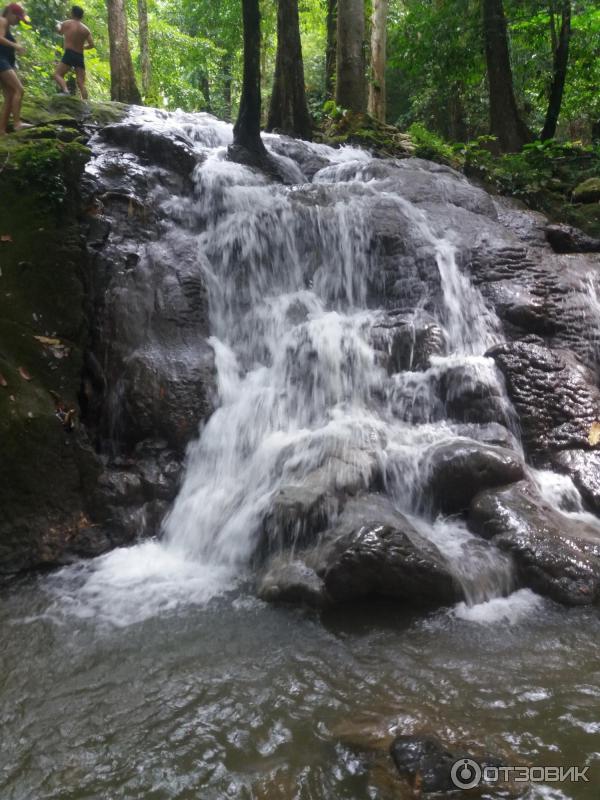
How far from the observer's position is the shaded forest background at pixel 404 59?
1266cm

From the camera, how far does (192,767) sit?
2715mm

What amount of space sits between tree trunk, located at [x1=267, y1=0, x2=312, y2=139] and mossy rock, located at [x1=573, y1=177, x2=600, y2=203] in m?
5.81

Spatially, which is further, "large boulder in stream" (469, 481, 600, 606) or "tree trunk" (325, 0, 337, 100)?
"tree trunk" (325, 0, 337, 100)

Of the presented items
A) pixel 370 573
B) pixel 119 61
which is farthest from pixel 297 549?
pixel 119 61

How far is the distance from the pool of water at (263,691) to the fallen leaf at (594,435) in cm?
254

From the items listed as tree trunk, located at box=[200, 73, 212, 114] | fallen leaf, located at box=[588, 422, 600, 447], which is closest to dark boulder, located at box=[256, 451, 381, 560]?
fallen leaf, located at box=[588, 422, 600, 447]

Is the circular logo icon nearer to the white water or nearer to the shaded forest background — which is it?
the white water

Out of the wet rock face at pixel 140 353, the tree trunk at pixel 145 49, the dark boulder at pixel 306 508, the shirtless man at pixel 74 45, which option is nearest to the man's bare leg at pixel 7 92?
the wet rock face at pixel 140 353

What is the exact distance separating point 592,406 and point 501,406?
3.53ft

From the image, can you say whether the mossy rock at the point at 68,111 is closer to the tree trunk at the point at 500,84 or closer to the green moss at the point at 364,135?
the green moss at the point at 364,135

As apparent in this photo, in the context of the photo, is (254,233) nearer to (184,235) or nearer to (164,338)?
(184,235)

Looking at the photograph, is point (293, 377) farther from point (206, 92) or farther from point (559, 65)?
point (206, 92)

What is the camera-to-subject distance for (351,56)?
13.4 metres

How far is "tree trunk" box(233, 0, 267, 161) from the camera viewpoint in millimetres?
8500
